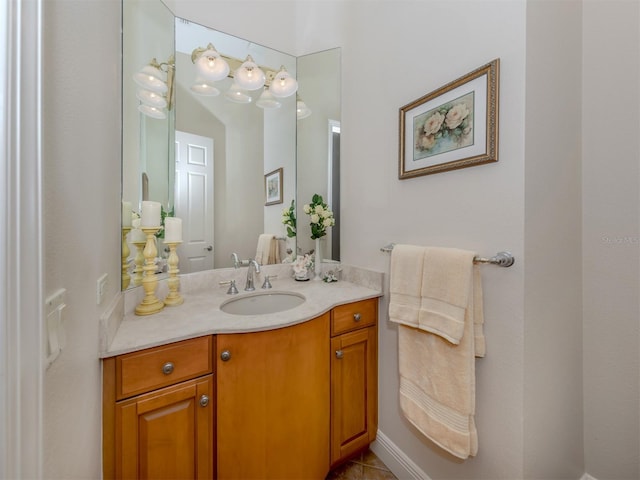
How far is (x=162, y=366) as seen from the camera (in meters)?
0.92

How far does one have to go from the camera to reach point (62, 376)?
1.90 feet

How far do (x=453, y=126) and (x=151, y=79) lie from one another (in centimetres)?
143

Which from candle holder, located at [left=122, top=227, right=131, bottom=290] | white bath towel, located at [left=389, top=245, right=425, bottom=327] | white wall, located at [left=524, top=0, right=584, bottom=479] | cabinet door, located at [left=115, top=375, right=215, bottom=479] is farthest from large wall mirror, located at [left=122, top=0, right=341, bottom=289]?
white wall, located at [left=524, top=0, right=584, bottom=479]

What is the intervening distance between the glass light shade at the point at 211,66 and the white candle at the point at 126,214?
0.89 meters

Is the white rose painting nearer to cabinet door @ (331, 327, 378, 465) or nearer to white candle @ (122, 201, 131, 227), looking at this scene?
cabinet door @ (331, 327, 378, 465)

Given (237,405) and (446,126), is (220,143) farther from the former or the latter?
(237,405)

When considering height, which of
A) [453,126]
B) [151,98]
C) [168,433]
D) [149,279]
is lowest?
[168,433]

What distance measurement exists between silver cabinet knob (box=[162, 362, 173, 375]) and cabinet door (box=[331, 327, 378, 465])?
69cm

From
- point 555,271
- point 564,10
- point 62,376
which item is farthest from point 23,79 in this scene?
point 564,10

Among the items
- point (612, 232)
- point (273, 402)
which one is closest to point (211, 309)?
point (273, 402)

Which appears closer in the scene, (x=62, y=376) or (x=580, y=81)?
(x=62, y=376)

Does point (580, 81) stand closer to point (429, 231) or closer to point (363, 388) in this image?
point (429, 231)

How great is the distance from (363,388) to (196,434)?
834 millimetres

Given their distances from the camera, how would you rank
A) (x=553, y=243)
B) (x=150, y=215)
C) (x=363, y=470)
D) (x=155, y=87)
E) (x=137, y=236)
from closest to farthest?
(x=553, y=243) < (x=150, y=215) < (x=137, y=236) < (x=155, y=87) < (x=363, y=470)
